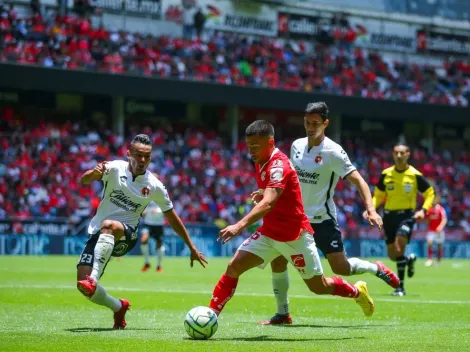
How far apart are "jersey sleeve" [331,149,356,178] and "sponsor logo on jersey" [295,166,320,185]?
28 centimetres

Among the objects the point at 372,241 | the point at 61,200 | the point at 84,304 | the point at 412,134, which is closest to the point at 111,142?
the point at 61,200

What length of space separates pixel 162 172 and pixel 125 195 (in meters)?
30.9

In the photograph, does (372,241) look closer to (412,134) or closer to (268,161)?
(412,134)

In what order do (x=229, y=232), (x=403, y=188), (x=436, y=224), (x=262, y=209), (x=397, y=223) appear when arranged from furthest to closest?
(x=436, y=224)
(x=397, y=223)
(x=403, y=188)
(x=262, y=209)
(x=229, y=232)

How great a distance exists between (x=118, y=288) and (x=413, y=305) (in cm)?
645

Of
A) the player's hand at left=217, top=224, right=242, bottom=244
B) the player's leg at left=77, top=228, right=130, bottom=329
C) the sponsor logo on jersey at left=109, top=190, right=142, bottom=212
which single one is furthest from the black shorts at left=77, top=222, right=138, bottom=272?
the player's hand at left=217, top=224, right=242, bottom=244

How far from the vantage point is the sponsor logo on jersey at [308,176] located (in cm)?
1268

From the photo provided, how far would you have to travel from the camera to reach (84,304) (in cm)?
1561

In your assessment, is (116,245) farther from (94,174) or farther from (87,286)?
(94,174)

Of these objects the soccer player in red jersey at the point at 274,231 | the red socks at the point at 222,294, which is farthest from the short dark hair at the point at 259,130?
Answer: the red socks at the point at 222,294

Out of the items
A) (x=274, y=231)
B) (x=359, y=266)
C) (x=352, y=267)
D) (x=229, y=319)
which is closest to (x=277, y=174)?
(x=274, y=231)

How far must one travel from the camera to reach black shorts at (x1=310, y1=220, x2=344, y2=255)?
1255 cm

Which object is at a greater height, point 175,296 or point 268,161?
point 268,161

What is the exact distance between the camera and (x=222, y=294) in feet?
34.6
